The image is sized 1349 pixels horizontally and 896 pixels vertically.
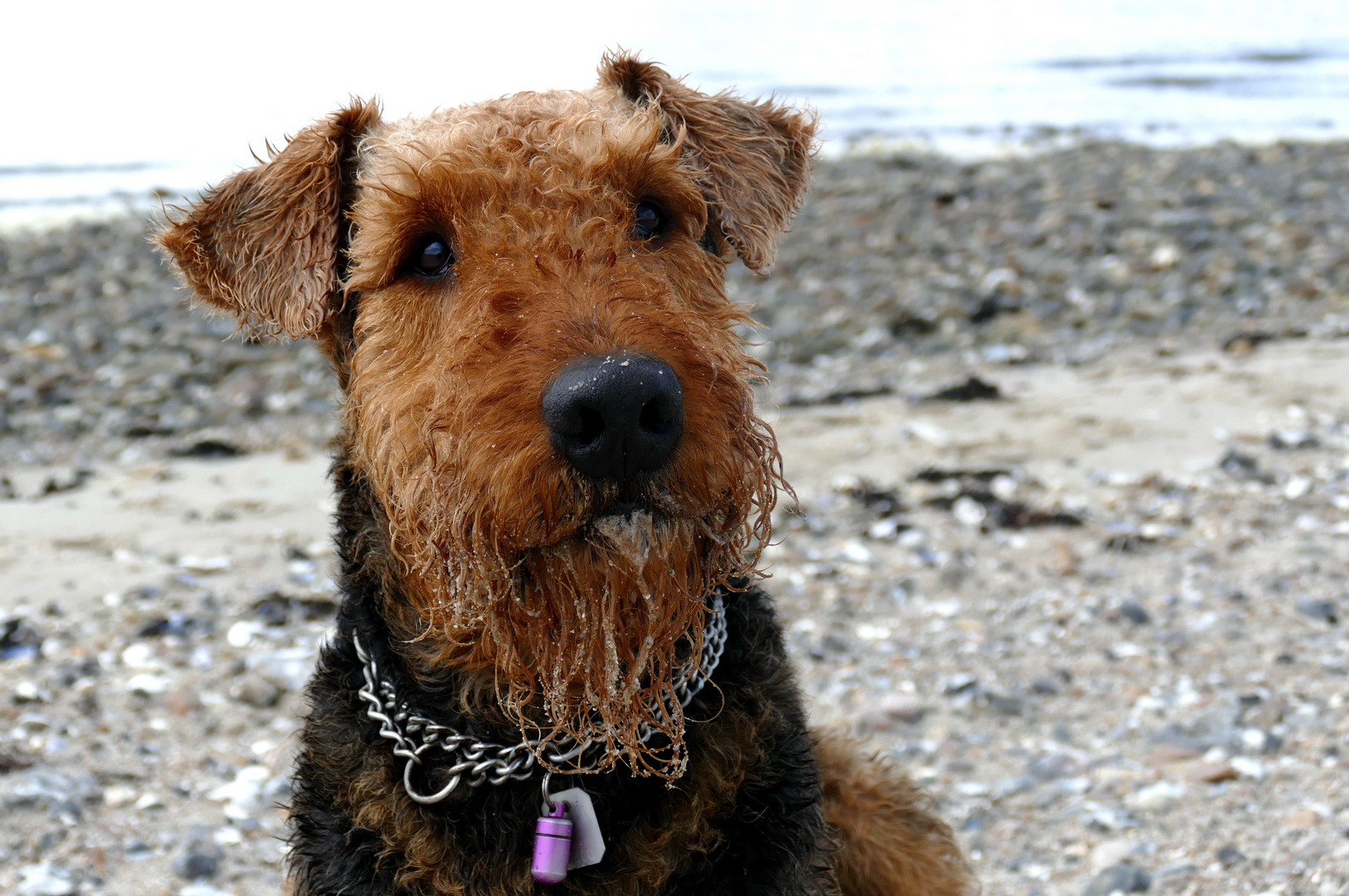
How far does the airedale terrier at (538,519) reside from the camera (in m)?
2.14

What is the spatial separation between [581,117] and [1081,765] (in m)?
2.68

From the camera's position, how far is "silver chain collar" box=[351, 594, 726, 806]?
2.55m

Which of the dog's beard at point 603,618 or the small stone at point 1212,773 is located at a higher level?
the dog's beard at point 603,618

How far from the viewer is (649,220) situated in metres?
2.81

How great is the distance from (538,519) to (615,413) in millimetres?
245

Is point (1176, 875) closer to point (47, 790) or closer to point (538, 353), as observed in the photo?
point (538, 353)

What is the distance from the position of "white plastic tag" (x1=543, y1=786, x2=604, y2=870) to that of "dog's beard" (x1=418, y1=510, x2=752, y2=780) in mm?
61

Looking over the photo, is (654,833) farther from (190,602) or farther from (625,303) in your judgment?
(190,602)

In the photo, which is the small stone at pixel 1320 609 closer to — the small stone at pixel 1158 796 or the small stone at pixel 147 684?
the small stone at pixel 1158 796

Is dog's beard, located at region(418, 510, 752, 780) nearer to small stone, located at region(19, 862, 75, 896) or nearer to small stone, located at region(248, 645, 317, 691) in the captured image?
small stone, located at region(19, 862, 75, 896)

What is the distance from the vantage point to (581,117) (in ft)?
9.14

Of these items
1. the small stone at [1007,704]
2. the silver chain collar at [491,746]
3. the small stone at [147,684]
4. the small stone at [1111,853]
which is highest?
the silver chain collar at [491,746]

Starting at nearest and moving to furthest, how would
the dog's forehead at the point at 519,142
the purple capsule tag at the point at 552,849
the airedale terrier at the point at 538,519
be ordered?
the airedale terrier at the point at 538,519, the purple capsule tag at the point at 552,849, the dog's forehead at the point at 519,142

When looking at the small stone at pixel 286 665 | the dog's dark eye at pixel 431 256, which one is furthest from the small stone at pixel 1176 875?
the small stone at pixel 286 665
